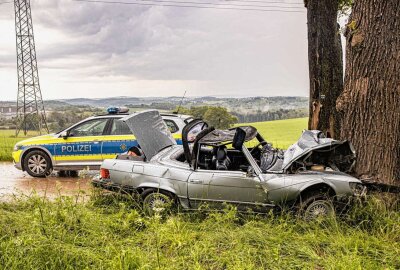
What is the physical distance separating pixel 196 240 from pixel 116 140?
5.78 m

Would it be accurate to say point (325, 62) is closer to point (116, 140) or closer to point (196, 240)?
point (116, 140)

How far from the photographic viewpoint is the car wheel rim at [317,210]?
5789 mm

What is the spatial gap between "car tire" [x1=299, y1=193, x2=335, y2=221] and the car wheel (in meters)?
1.96

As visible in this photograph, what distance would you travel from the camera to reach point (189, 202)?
20.6 ft

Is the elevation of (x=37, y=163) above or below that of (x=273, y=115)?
below

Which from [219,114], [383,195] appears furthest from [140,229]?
[219,114]

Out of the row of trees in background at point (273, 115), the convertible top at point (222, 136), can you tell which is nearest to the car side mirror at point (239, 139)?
the convertible top at point (222, 136)

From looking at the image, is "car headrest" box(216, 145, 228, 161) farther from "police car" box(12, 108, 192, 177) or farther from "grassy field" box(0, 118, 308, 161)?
"grassy field" box(0, 118, 308, 161)

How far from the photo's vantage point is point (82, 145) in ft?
34.9

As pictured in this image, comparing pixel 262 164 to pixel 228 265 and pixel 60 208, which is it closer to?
pixel 228 265

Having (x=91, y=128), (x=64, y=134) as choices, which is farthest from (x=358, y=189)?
(x=64, y=134)

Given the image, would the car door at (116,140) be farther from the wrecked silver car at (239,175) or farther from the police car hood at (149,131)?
the wrecked silver car at (239,175)

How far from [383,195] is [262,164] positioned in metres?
1.95

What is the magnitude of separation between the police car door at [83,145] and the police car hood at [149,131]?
317 centimetres
